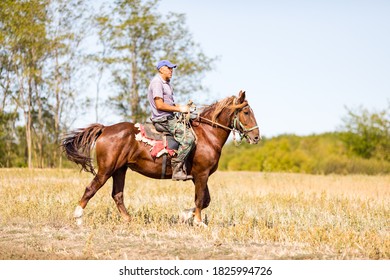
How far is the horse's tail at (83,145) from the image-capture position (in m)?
9.33

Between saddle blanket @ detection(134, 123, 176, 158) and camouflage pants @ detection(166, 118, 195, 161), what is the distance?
0.63ft

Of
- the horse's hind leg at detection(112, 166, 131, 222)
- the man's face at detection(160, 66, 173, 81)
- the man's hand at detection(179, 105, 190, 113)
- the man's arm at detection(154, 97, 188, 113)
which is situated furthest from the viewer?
the horse's hind leg at detection(112, 166, 131, 222)

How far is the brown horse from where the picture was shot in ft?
29.6

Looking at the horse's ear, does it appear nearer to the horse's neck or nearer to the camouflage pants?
the horse's neck

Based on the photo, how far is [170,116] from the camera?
9039mm

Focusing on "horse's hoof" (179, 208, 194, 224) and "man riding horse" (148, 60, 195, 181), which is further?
"horse's hoof" (179, 208, 194, 224)

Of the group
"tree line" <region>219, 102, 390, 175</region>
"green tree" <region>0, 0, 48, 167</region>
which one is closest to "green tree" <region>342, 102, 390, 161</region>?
"tree line" <region>219, 102, 390, 175</region>

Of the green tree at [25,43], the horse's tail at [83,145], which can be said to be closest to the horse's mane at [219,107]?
the horse's tail at [83,145]

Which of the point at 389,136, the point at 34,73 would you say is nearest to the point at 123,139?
the point at 34,73

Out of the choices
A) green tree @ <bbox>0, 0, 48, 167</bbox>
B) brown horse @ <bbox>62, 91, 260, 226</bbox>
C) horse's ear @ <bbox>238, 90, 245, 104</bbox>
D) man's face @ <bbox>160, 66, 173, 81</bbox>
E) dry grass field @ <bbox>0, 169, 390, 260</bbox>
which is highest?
green tree @ <bbox>0, 0, 48, 167</bbox>

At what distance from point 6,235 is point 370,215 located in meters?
7.04

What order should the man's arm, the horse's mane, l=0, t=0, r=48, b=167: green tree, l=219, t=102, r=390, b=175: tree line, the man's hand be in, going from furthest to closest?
l=219, t=102, r=390, b=175: tree line
l=0, t=0, r=48, b=167: green tree
the horse's mane
the man's hand
the man's arm

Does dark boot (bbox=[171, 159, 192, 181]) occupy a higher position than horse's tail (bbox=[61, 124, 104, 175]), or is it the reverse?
horse's tail (bbox=[61, 124, 104, 175])

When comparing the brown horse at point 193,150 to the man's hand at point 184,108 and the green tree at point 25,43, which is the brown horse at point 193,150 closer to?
the man's hand at point 184,108
